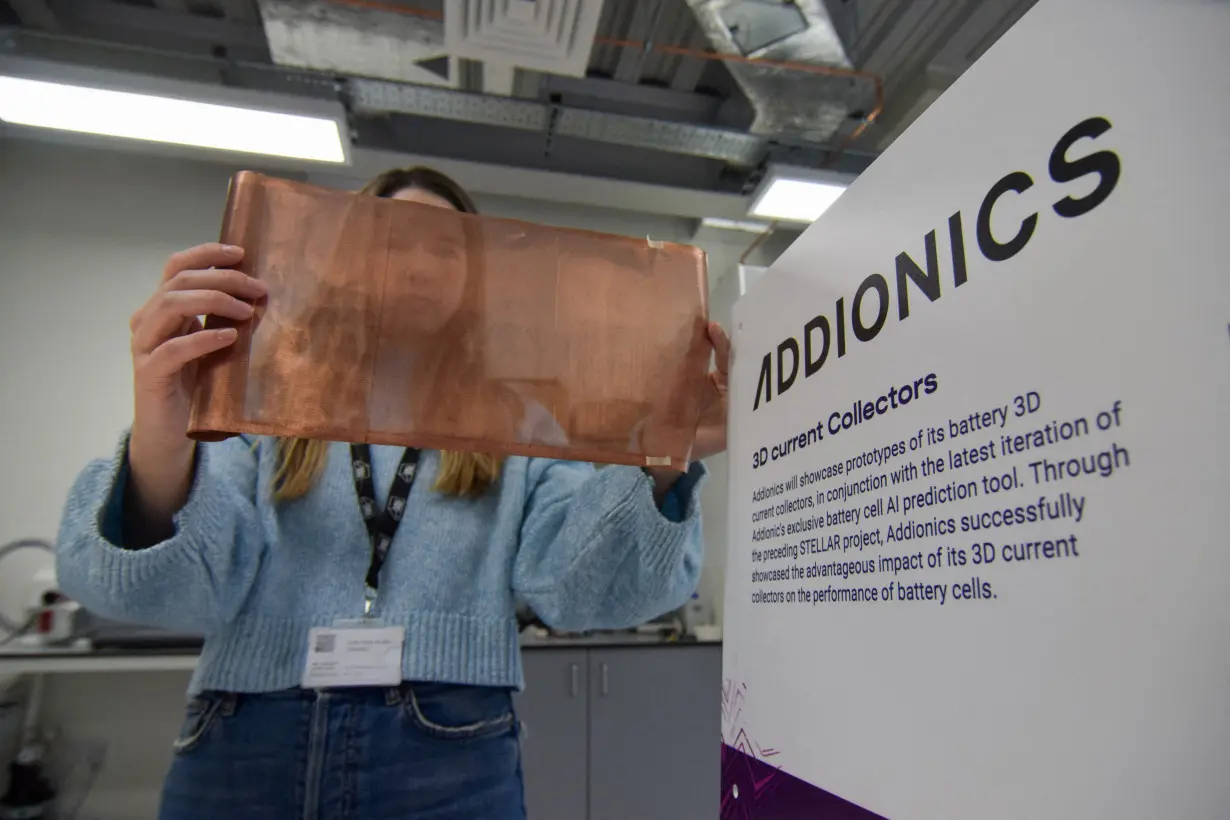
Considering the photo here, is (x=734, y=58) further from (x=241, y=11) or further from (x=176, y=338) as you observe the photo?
(x=176, y=338)

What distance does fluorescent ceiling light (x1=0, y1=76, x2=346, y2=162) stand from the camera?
1958mm

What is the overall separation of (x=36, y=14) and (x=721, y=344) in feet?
8.77

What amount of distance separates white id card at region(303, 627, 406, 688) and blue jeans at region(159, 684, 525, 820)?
0.06 ft

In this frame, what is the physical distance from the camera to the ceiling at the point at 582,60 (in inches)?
71.1

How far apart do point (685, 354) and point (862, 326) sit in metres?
0.20

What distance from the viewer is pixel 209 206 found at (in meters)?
2.73

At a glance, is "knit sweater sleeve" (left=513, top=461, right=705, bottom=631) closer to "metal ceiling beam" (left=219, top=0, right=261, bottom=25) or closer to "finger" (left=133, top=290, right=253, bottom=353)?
"finger" (left=133, top=290, right=253, bottom=353)

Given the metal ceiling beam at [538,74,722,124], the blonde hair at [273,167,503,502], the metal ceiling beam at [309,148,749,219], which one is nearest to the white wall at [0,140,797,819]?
the metal ceiling beam at [309,148,749,219]

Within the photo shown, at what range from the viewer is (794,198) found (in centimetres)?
234

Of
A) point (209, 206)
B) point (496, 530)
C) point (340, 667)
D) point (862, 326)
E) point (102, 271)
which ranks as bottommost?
point (340, 667)

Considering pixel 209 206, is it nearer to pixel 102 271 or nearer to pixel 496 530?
pixel 102 271

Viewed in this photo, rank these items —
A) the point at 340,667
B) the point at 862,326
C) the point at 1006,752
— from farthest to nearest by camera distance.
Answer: the point at 340,667, the point at 862,326, the point at 1006,752

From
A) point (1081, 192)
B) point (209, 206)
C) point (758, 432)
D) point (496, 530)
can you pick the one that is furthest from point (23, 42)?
point (1081, 192)

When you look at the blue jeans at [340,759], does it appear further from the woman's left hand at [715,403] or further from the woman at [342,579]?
the woman's left hand at [715,403]
